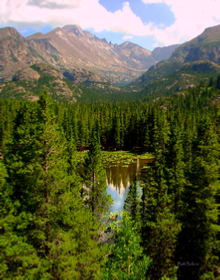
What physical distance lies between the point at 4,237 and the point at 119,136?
88139mm

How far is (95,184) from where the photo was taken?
92.3ft

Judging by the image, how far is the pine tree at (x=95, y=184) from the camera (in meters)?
27.8

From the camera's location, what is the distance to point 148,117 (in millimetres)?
97125

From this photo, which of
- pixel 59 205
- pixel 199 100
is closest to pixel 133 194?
pixel 59 205

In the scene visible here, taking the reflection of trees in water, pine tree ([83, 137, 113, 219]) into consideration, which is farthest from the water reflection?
→ pine tree ([83, 137, 113, 219])

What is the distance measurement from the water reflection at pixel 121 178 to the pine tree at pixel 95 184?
11.6 meters

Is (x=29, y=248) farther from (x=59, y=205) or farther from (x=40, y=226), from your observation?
(x=59, y=205)

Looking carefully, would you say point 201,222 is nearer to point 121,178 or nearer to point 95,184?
point 95,184

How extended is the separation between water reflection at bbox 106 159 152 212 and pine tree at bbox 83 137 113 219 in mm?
11563

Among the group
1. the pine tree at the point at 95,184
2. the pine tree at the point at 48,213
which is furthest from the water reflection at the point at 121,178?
the pine tree at the point at 48,213

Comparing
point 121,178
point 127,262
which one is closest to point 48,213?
point 127,262

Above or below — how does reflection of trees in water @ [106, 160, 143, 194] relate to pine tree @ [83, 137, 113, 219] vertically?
below

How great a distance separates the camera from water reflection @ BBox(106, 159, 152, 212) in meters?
45.0

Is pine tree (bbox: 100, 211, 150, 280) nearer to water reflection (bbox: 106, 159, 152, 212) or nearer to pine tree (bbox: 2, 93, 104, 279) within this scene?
pine tree (bbox: 2, 93, 104, 279)
